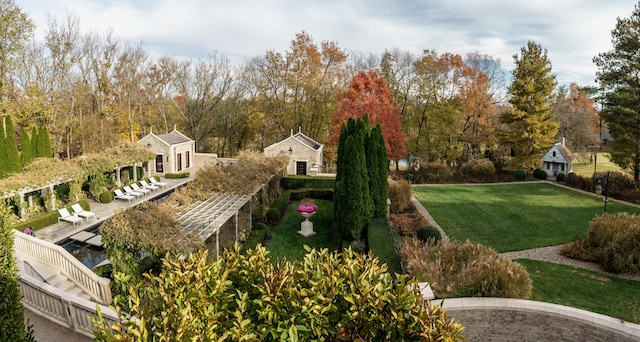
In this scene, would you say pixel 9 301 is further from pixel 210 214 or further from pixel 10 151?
pixel 10 151

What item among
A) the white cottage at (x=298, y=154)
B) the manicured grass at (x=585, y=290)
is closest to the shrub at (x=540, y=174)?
the white cottage at (x=298, y=154)

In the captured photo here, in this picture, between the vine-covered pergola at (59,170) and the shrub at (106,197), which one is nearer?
the vine-covered pergola at (59,170)

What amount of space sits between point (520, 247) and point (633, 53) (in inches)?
693

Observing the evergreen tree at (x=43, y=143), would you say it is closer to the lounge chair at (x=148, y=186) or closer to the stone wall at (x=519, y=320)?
the lounge chair at (x=148, y=186)

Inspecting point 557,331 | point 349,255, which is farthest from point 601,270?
point 349,255

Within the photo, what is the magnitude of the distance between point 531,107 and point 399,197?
651 inches

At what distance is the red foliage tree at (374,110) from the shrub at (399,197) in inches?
362

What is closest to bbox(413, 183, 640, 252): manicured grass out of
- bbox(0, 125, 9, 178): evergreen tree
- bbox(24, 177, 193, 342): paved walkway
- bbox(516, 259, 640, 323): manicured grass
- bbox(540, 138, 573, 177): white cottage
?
bbox(516, 259, 640, 323): manicured grass

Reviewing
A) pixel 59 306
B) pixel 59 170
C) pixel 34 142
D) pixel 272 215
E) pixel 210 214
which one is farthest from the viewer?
pixel 34 142

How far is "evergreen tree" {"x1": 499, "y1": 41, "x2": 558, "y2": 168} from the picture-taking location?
2777 centimetres

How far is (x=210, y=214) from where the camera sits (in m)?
13.7

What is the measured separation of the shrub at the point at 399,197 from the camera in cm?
1889

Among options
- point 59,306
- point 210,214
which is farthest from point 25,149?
point 59,306

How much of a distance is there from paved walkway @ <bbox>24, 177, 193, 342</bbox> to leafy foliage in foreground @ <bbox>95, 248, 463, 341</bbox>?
4052mm
